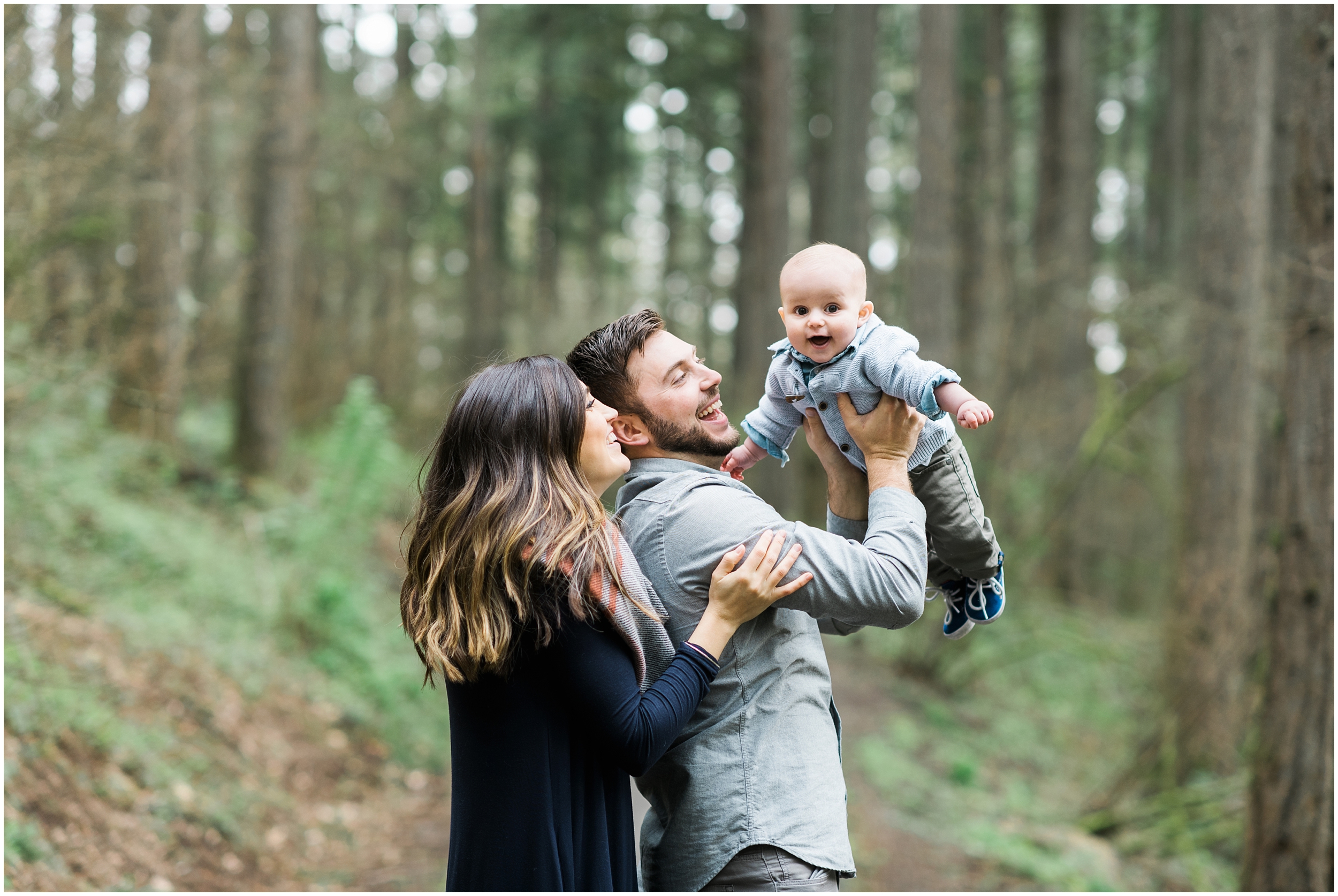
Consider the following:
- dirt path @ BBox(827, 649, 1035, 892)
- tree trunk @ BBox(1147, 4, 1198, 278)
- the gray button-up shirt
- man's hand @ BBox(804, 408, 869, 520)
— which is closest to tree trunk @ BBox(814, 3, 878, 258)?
dirt path @ BBox(827, 649, 1035, 892)

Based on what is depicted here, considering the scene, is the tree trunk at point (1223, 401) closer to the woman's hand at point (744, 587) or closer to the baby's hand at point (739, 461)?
the baby's hand at point (739, 461)

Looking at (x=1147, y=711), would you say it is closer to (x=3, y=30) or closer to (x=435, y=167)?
(x=3, y=30)

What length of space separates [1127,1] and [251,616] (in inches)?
817

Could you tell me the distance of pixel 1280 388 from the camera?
5.36 m

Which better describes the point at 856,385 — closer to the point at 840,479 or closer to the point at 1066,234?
the point at 840,479

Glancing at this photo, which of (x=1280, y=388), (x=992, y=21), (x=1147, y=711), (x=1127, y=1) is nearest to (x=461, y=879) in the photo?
(x=1280, y=388)

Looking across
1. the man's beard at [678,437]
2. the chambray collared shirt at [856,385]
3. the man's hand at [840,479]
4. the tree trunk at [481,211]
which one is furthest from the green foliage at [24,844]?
the tree trunk at [481,211]

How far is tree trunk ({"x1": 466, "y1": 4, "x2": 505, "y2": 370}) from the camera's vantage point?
1650 centimetres

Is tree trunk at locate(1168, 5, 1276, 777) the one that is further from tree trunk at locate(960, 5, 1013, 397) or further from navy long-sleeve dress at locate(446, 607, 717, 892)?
navy long-sleeve dress at locate(446, 607, 717, 892)

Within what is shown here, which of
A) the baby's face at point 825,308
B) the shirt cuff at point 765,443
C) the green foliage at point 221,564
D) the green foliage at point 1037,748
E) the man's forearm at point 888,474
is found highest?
the baby's face at point 825,308

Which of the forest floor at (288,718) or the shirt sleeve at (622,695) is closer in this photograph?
the shirt sleeve at (622,695)

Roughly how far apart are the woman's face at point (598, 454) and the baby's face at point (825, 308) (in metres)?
0.52

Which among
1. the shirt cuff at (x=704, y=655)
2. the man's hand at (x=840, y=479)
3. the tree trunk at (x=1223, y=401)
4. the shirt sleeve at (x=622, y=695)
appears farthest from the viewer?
the tree trunk at (x=1223, y=401)

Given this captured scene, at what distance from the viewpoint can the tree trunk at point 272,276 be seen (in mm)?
11492
